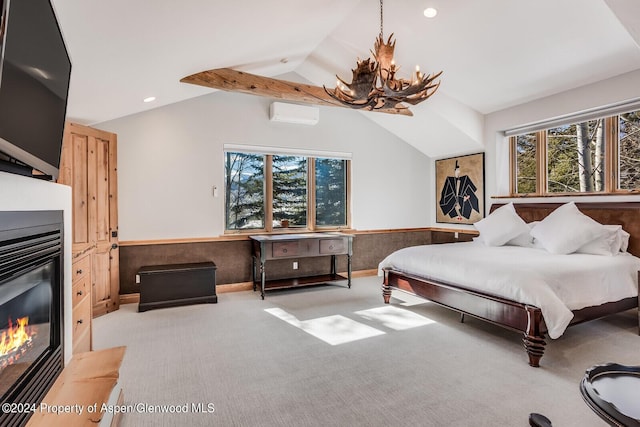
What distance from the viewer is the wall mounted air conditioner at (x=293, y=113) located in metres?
5.07

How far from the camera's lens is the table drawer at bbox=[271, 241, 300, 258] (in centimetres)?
465

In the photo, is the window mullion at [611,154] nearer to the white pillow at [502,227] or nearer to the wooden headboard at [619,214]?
the wooden headboard at [619,214]

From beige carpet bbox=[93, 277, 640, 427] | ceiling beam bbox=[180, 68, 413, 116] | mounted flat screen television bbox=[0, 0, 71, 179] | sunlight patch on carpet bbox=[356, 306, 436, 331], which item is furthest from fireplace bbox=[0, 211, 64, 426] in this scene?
sunlight patch on carpet bbox=[356, 306, 436, 331]

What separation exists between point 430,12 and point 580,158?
9.46 ft

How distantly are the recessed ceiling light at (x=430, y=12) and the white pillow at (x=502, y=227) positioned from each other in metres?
2.78

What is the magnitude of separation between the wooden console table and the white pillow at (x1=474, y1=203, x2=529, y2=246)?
6.36ft

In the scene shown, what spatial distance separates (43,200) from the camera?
5.42 ft

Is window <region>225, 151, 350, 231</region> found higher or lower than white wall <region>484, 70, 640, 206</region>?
lower

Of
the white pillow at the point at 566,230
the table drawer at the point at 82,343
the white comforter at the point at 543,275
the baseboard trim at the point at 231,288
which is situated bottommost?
the baseboard trim at the point at 231,288

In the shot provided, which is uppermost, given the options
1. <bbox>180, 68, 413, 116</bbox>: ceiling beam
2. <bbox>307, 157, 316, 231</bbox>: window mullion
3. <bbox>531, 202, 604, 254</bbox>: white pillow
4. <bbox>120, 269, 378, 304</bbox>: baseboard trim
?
<bbox>180, 68, 413, 116</bbox>: ceiling beam

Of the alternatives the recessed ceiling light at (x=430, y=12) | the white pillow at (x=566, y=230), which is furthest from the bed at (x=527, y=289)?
the recessed ceiling light at (x=430, y=12)

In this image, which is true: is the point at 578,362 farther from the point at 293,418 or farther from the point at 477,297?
the point at 293,418

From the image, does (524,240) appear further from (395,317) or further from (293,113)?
(293,113)

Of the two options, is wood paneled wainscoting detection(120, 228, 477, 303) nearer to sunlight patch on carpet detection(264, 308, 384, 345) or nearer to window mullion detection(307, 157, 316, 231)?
window mullion detection(307, 157, 316, 231)
